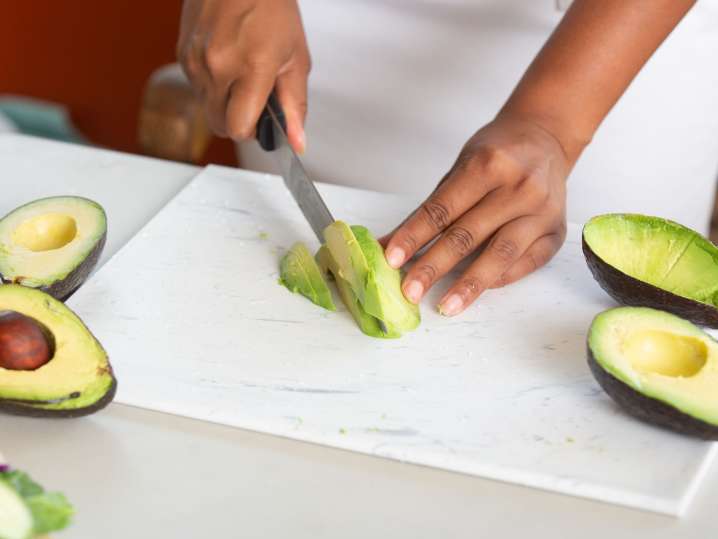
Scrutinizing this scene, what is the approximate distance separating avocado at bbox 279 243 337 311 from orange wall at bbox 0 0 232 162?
5.39 feet

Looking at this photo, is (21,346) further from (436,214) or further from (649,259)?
(649,259)

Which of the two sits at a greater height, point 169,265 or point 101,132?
point 169,265

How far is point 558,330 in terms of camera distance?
104 centimetres

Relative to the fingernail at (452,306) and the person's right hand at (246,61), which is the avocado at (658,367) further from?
the person's right hand at (246,61)

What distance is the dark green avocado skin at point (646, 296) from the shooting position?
39.2 inches

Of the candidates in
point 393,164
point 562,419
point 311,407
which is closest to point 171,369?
point 311,407

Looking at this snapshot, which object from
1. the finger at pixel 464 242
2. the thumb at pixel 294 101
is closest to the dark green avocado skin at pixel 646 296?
the finger at pixel 464 242

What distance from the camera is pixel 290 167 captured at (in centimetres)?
124

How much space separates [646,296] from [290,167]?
46 cm

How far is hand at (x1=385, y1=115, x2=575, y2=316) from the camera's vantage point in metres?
1.10

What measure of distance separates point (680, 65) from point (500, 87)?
27 centimetres

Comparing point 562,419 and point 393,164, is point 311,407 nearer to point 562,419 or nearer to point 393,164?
point 562,419

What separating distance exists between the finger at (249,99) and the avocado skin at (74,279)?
317mm

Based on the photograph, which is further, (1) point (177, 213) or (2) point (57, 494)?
(1) point (177, 213)
